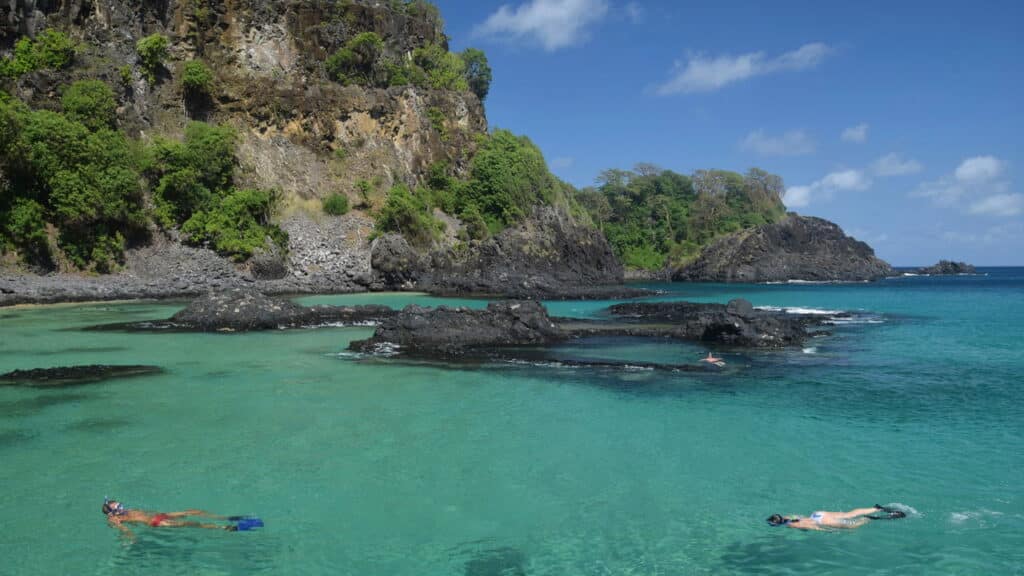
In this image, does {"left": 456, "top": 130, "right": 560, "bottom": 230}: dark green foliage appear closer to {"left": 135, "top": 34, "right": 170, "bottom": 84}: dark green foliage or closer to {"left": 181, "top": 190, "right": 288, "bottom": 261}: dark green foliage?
{"left": 181, "top": 190, "right": 288, "bottom": 261}: dark green foliage

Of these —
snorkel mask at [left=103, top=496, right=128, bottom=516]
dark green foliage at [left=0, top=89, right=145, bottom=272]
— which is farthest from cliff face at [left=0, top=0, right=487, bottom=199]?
snorkel mask at [left=103, top=496, right=128, bottom=516]

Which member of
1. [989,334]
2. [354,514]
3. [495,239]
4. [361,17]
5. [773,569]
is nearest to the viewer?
[773,569]

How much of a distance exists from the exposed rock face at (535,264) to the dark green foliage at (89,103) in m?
23.6

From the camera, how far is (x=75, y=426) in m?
11.5

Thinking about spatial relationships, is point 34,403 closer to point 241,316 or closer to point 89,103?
point 241,316

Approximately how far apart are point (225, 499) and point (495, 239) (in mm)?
51141

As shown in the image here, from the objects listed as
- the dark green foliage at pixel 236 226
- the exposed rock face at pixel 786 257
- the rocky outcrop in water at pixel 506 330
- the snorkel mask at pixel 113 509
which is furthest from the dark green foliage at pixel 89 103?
the exposed rock face at pixel 786 257

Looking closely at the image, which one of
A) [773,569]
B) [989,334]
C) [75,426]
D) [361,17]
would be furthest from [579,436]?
[361,17]

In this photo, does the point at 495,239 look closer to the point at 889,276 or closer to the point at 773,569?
the point at 773,569

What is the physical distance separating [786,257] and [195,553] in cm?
9373

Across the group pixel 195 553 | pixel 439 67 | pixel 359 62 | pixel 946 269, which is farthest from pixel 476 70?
pixel 946 269

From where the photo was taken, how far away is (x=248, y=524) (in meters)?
7.50

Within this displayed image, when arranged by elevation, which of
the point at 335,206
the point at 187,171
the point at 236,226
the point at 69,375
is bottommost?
the point at 69,375

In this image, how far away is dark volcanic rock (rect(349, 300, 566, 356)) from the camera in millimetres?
20359
